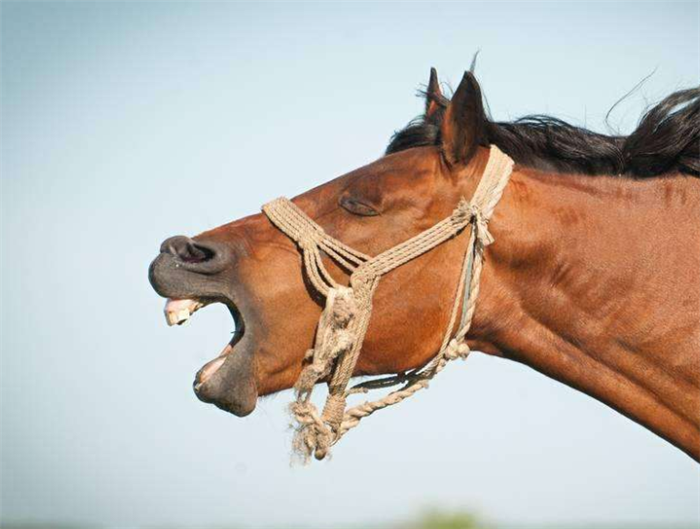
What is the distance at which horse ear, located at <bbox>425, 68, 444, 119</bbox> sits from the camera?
542cm

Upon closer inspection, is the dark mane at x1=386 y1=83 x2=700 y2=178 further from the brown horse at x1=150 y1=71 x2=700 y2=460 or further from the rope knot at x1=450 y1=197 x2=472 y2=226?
the rope knot at x1=450 y1=197 x2=472 y2=226

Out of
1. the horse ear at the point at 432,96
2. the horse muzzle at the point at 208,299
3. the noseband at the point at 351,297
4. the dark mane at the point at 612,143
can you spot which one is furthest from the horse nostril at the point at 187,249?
the horse ear at the point at 432,96

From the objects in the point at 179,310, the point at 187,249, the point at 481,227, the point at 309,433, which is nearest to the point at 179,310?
the point at 179,310

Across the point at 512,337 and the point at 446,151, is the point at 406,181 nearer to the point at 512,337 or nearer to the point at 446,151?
the point at 446,151

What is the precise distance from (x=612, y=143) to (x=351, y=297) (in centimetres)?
159

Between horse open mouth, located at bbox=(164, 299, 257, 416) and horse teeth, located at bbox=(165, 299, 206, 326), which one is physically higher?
horse teeth, located at bbox=(165, 299, 206, 326)

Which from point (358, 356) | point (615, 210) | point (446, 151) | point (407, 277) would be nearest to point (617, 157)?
point (615, 210)

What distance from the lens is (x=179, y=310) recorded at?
451cm

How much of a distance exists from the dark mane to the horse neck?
89mm

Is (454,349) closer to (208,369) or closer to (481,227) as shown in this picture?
(481,227)

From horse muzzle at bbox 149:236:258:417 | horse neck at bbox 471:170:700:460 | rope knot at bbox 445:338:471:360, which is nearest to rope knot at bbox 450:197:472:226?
horse neck at bbox 471:170:700:460

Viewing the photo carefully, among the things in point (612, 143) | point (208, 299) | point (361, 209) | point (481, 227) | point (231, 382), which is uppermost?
point (612, 143)

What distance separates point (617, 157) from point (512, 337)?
1065 mm

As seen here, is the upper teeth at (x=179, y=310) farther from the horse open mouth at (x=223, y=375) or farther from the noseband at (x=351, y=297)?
the noseband at (x=351, y=297)
